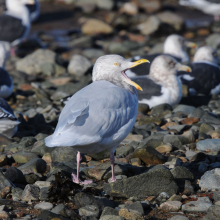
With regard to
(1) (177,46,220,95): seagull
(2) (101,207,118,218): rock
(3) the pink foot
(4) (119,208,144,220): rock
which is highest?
(4) (119,208,144,220): rock

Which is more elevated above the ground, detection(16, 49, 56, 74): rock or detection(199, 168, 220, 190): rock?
detection(199, 168, 220, 190): rock

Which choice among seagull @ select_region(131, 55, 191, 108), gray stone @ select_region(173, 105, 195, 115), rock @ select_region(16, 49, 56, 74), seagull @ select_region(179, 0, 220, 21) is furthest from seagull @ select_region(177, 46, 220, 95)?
seagull @ select_region(179, 0, 220, 21)

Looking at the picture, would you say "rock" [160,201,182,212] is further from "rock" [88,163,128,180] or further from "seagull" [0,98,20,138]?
"seagull" [0,98,20,138]

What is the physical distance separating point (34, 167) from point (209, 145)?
2.14m

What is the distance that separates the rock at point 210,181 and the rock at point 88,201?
→ 3.20 ft

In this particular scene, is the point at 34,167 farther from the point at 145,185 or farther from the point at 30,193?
the point at 145,185

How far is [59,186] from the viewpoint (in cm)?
388

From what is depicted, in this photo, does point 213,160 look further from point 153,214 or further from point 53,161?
point 53,161

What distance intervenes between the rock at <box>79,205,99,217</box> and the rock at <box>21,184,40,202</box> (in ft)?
1.81

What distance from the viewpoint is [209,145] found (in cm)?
524

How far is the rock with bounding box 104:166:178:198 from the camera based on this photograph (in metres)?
3.93

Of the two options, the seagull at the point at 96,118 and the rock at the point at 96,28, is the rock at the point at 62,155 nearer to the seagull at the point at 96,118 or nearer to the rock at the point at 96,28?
the seagull at the point at 96,118

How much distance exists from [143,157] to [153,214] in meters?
1.21

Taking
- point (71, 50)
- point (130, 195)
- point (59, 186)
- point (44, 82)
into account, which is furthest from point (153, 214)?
point (71, 50)
